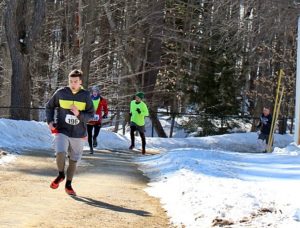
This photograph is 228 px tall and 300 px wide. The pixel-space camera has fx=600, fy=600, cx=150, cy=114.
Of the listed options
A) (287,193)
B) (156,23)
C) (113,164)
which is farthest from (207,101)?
(287,193)

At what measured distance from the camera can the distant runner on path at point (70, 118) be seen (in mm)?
7983

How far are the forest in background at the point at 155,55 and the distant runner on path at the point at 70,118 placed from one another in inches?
707

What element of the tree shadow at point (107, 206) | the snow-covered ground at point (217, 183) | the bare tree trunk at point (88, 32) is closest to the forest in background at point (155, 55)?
the bare tree trunk at point (88, 32)

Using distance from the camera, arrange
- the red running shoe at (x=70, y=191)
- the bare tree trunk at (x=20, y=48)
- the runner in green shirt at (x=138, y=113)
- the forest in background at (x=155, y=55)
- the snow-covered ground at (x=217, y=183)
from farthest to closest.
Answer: the forest in background at (x=155, y=55) → the bare tree trunk at (x=20, y=48) → the runner in green shirt at (x=138, y=113) → the red running shoe at (x=70, y=191) → the snow-covered ground at (x=217, y=183)

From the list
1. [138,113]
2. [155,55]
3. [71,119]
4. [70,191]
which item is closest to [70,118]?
[71,119]

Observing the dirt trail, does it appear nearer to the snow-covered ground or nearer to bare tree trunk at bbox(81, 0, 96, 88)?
the snow-covered ground

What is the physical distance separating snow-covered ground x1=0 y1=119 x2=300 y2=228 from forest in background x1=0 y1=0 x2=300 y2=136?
11.2 m

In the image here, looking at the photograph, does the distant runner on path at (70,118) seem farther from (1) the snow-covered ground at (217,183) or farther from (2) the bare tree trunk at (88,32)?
(2) the bare tree trunk at (88,32)

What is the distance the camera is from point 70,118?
7977mm

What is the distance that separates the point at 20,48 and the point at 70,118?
1171 centimetres

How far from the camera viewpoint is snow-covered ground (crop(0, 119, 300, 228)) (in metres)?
6.36

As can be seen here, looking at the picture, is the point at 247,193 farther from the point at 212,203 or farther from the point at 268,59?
the point at 268,59

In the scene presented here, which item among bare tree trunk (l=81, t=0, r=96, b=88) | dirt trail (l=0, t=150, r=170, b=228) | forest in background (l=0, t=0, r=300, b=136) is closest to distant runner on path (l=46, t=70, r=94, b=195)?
dirt trail (l=0, t=150, r=170, b=228)

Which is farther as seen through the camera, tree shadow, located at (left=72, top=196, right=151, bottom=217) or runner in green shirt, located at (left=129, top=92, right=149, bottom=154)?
runner in green shirt, located at (left=129, top=92, right=149, bottom=154)
